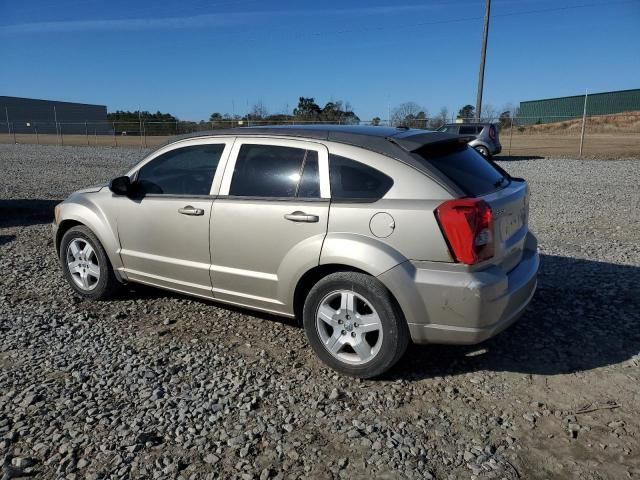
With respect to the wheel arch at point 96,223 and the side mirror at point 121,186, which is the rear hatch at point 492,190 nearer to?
the side mirror at point 121,186

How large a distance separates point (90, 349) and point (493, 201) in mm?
3176

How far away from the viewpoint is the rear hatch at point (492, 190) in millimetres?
3332

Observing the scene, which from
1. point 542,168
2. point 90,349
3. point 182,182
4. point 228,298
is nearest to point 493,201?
point 228,298

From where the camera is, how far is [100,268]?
16.1 ft

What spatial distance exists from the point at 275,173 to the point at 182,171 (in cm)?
107

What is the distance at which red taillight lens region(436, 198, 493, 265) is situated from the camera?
3.10 metres

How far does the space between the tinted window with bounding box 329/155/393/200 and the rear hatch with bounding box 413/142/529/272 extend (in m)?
0.31

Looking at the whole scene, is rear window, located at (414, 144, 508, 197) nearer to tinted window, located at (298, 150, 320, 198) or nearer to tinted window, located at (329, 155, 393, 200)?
tinted window, located at (329, 155, 393, 200)

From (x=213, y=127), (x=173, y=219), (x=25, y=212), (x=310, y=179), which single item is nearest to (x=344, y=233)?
(x=310, y=179)

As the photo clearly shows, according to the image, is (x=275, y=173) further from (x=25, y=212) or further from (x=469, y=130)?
(x=469, y=130)

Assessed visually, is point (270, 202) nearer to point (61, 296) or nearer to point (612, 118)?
point (61, 296)

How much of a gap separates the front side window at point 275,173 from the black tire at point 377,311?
2.09 ft

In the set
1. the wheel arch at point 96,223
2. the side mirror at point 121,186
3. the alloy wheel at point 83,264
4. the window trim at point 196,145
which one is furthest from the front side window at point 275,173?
the alloy wheel at point 83,264

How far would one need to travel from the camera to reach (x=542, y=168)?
1806 centimetres
